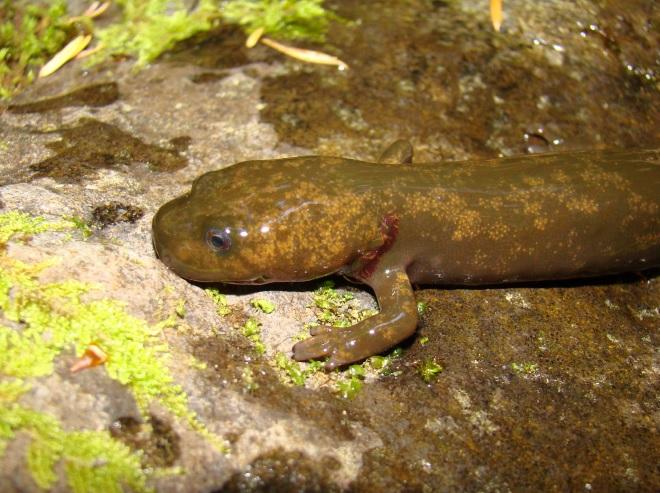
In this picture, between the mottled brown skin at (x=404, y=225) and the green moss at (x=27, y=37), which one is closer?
the mottled brown skin at (x=404, y=225)

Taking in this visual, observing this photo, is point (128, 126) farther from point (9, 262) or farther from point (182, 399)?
point (182, 399)

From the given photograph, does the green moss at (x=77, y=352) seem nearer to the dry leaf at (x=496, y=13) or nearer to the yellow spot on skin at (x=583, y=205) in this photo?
the yellow spot on skin at (x=583, y=205)

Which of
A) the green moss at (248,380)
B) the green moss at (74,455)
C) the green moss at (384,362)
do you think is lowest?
the green moss at (384,362)

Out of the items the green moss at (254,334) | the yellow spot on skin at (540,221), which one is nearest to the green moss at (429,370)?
the green moss at (254,334)

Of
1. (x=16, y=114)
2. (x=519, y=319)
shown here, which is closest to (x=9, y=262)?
(x=16, y=114)

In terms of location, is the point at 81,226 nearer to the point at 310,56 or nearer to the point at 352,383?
the point at 352,383

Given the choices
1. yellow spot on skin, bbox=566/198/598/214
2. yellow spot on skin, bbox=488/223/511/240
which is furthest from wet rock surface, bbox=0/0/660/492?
yellow spot on skin, bbox=566/198/598/214

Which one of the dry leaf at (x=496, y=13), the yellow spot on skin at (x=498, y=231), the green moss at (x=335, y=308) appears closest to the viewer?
the green moss at (x=335, y=308)

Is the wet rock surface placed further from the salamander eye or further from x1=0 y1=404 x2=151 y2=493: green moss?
the salamander eye
